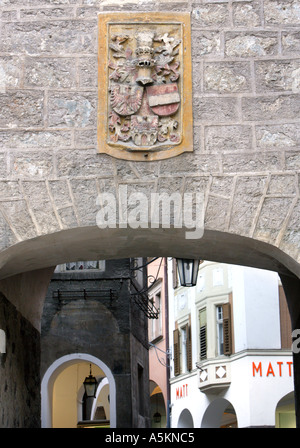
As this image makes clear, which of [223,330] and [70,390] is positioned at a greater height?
[223,330]

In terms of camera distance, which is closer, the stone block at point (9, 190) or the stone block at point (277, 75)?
the stone block at point (9, 190)


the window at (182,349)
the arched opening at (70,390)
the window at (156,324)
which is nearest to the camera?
the arched opening at (70,390)

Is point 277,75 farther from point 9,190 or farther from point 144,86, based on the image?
point 9,190

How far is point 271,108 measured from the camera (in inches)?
244

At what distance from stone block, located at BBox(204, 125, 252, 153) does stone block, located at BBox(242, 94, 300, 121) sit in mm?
104

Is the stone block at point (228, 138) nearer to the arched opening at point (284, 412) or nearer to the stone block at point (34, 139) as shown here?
the stone block at point (34, 139)

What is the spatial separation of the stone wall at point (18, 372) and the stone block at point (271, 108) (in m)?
2.32

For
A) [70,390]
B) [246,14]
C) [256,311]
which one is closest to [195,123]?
[246,14]

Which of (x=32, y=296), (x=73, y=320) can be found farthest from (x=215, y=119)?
(x=73, y=320)

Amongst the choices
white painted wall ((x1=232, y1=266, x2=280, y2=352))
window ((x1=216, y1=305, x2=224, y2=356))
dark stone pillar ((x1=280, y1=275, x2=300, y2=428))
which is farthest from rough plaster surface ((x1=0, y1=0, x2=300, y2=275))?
window ((x1=216, y1=305, x2=224, y2=356))

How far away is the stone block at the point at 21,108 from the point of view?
617cm

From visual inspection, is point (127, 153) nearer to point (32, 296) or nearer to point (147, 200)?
point (147, 200)

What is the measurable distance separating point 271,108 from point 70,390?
12138 millimetres

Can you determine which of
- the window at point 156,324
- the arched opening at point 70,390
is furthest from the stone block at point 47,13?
the window at point 156,324
